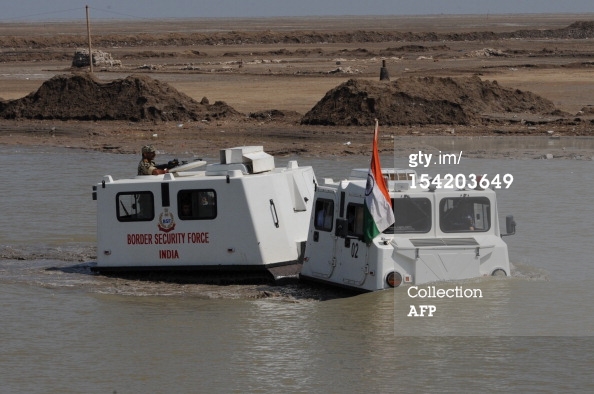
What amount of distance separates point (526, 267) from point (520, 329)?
3537 millimetres

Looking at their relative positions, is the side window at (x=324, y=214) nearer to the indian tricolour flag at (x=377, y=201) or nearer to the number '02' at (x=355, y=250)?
the number '02' at (x=355, y=250)

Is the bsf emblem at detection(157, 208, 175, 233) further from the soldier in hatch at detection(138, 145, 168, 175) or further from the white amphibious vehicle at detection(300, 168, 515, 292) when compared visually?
the white amphibious vehicle at detection(300, 168, 515, 292)

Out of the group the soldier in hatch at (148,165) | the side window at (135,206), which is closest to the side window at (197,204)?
the side window at (135,206)

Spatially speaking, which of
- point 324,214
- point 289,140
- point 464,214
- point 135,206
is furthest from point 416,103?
point 464,214

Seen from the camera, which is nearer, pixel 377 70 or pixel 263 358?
pixel 263 358

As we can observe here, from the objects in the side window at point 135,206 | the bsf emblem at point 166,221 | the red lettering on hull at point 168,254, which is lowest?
the red lettering on hull at point 168,254

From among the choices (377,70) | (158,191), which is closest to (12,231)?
(158,191)

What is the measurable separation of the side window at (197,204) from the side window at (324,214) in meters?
1.73

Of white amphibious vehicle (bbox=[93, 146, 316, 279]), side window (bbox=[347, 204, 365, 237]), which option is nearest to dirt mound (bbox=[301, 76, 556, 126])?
white amphibious vehicle (bbox=[93, 146, 316, 279])

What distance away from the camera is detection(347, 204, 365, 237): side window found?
52.6 ft

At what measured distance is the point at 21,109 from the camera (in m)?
43.2

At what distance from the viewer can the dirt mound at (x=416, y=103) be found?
37.1 meters

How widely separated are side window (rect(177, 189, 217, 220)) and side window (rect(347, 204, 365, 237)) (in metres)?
2.50

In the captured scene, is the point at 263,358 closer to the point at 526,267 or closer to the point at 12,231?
the point at 526,267
